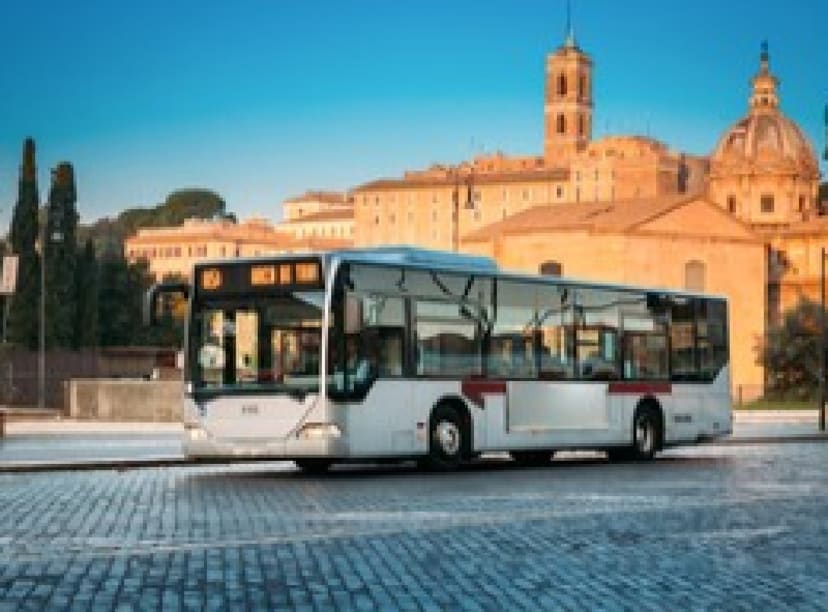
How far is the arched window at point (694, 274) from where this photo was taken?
374ft

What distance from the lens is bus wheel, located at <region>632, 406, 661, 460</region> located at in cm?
2650

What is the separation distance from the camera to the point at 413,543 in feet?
39.9

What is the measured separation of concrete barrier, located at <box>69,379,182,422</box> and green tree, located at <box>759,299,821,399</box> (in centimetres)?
4008

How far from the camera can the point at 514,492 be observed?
1811 centimetres

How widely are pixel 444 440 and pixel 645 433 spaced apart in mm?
5260

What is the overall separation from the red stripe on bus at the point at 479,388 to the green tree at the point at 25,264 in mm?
55218

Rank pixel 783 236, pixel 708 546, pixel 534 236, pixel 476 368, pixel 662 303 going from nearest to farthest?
pixel 708 546 → pixel 476 368 → pixel 662 303 → pixel 534 236 → pixel 783 236

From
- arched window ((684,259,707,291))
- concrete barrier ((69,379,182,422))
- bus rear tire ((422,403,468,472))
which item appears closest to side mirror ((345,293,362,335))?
bus rear tire ((422,403,468,472))

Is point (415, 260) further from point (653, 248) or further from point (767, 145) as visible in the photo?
point (767, 145)

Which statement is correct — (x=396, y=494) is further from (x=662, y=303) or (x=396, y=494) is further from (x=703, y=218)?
(x=703, y=218)

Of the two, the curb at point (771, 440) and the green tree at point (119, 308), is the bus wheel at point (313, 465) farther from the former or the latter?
the green tree at point (119, 308)

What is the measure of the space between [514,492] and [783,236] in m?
128

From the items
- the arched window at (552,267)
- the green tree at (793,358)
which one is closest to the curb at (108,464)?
the green tree at (793,358)

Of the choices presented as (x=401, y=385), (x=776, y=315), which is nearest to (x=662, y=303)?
(x=401, y=385)
